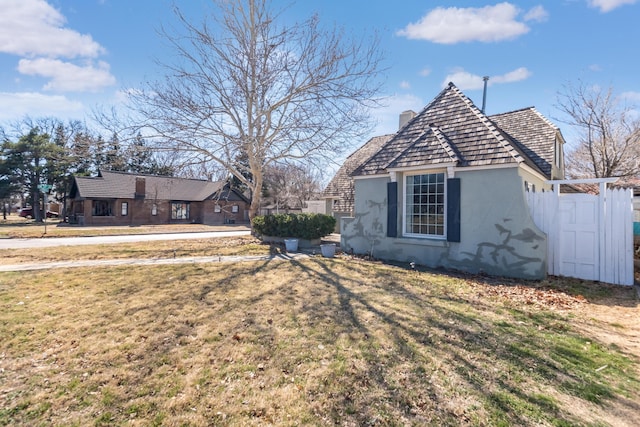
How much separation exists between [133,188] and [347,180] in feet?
86.0

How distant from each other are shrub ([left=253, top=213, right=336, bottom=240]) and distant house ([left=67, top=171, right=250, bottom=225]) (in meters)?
14.7

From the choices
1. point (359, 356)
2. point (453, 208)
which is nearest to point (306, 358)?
point (359, 356)

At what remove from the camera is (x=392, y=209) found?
9938 mm

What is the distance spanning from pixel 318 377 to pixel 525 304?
4.84 meters

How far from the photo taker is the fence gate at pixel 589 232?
23.9 ft

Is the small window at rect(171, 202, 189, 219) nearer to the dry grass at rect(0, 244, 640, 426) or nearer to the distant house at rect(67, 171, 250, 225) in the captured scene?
the distant house at rect(67, 171, 250, 225)

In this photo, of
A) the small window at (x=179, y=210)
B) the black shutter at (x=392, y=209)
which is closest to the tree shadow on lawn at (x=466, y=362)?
the black shutter at (x=392, y=209)

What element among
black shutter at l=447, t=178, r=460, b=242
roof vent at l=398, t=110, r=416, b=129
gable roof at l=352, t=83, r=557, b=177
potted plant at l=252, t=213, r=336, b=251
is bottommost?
potted plant at l=252, t=213, r=336, b=251

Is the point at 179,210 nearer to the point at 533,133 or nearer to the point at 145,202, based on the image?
the point at 145,202

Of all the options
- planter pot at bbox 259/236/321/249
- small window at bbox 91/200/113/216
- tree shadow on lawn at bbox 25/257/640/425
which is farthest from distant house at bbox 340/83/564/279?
small window at bbox 91/200/113/216

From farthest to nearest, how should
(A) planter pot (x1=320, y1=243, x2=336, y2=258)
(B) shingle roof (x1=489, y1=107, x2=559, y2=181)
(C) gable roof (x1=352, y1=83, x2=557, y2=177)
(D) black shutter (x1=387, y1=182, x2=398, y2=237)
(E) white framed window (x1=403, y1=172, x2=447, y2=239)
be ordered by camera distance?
(B) shingle roof (x1=489, y1=107, x2=559, y2=181), (A) planter pot (x1=320, y1=243, x2=336, y2=258), (D) black shutter (x1=387, y1=182, x2=398, y2=237), (E) white framed window (x1=403, y1=172, x2=447, y2=239), (C) gable roof (x1=352, y1=83, x2=557, y2=177)

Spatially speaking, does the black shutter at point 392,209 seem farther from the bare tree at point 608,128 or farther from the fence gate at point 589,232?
the bare tree at point 608,128

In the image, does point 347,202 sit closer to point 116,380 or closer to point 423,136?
point 423,136

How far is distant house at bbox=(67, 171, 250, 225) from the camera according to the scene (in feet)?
101
